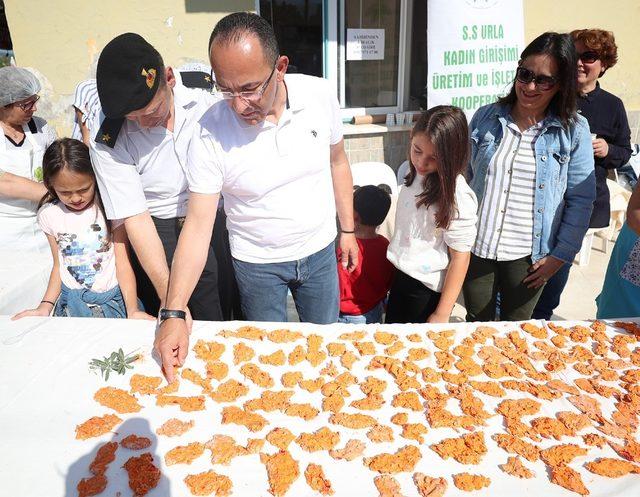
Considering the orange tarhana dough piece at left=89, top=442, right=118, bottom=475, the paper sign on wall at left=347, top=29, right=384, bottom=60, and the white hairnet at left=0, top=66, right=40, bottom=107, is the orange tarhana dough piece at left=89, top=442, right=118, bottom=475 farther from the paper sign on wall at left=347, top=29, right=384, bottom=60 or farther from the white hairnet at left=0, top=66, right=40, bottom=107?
the paper sign on wall at left=347, top=29, right=384, bottom=60

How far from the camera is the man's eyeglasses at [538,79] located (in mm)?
1965

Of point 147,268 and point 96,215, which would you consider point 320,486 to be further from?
point 96,215

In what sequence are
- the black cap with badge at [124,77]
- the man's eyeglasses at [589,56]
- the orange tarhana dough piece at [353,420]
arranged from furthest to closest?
the man's eyeglasses at [589,56], the black cap with badge at [124,77], the orange tarhana dough piece at [353,420]

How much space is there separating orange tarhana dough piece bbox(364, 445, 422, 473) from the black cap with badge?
1.42m

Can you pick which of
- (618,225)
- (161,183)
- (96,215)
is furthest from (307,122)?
(618,225)

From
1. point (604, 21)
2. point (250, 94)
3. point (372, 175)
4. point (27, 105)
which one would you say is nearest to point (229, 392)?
point (250, 94)

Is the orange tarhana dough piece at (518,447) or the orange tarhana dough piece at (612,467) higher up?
the orange tarhana dough piece at (518,447)

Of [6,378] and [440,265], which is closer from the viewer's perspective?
[6,378]

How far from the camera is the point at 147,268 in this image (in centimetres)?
193

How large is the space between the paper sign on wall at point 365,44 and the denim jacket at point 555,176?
2909mm

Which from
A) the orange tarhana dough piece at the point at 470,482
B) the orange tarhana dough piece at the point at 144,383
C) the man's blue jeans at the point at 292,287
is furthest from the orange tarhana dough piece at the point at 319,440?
the man's blue jeans at the point at 292,287

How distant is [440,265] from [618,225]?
12.5ft

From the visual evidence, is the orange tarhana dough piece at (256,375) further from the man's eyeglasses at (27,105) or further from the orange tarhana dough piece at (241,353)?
the man's eyeglasses at (27,105)

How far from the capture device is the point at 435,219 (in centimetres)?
198
